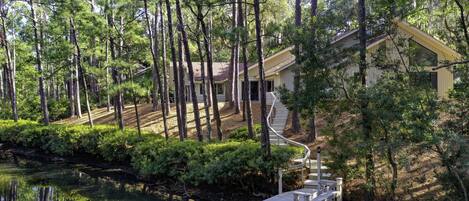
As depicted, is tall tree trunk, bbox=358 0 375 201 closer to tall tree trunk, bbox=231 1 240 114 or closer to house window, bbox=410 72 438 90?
house window, bbox=410 72 438 90

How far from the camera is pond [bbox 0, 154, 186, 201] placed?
1502 cm

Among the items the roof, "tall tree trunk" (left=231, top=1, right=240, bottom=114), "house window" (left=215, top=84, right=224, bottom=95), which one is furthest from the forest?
"house window" (left=215, top=84, right=224, bottom=95)

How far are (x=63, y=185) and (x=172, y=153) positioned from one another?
14.1ft

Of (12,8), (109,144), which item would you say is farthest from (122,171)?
(12,8)

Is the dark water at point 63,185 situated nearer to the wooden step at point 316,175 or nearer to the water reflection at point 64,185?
the water reflection at point 64,185

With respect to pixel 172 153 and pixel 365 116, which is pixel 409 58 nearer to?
pixel 365 116

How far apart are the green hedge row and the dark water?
2.86 feet

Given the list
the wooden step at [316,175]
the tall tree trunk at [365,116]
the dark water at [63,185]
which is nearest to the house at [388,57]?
the tall tree trunk at [365,116]

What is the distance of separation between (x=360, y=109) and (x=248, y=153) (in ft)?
13.5

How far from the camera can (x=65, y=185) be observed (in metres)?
17.3

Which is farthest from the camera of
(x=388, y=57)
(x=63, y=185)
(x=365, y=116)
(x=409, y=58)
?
(x=63, y=185)

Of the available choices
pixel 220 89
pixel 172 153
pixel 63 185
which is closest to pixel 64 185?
pixel 63 185

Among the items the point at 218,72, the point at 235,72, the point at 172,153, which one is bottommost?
the point at 172,153

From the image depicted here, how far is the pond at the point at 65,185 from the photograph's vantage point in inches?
591
